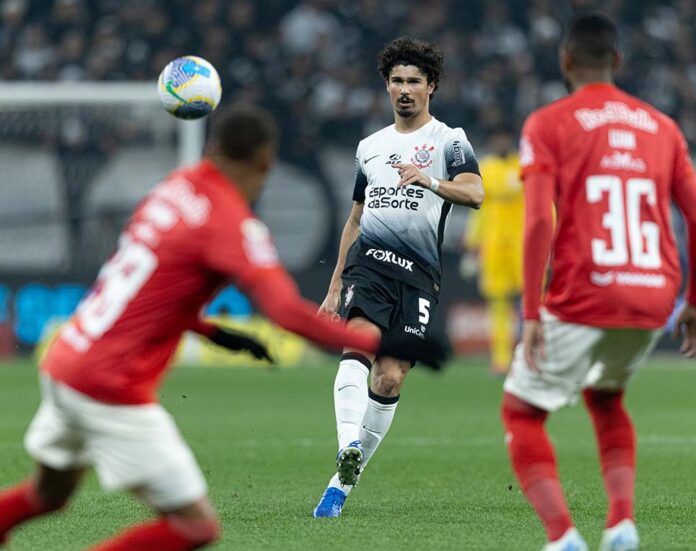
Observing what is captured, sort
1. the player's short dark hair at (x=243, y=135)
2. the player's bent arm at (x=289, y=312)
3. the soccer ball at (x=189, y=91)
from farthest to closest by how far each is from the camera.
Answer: the soccer ball at (x=189, y=91) → the player's short dark hair at (x=243, y=135) → the player's bent arm at (x=289, y=312)

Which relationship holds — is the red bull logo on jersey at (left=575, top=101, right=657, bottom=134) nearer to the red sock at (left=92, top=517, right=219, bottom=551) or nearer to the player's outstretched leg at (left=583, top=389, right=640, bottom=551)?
the player's outstretched leg at (left=583, top=389, right=640, bottom=551)

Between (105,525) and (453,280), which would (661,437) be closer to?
(105,525)

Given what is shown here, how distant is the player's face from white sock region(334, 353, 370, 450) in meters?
1.27

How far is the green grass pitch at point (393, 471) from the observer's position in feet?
21.3

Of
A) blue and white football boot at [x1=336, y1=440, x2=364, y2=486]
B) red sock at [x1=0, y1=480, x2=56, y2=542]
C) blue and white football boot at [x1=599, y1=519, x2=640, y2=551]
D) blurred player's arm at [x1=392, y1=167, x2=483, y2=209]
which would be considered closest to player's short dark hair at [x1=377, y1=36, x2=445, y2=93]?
blurred player's arm at [x1=392, y1=167, x2=483, y2=209]

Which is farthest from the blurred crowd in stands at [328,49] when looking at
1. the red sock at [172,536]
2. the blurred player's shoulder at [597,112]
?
the red sock at [172,536]

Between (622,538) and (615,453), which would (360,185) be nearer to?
(615,453)

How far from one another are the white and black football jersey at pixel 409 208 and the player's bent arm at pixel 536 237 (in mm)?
2370

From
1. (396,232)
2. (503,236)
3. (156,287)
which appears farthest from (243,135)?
(503,236)

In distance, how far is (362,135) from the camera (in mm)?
18656

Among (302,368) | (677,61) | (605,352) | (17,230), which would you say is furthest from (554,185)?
Answer: (677,61)

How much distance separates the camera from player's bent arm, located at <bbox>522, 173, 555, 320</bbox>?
5043mm

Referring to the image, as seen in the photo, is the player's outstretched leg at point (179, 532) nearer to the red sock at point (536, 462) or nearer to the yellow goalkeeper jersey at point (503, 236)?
the red sock at point (536, 462)

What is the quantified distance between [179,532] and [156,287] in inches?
29.0
